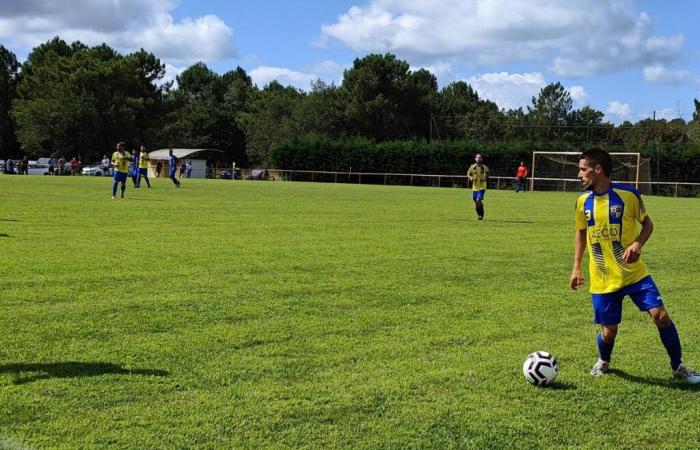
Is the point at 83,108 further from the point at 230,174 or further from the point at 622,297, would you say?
the point at 622,297

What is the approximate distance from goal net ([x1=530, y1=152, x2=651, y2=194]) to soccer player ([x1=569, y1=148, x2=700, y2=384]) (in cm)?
3977

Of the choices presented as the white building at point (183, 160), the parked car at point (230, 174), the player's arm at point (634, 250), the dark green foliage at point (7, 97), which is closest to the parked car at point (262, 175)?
the parked car at point (230, 174)

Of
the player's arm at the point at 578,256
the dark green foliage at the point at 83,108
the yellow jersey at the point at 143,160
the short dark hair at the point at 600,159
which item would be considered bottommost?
the player's arm at the point at 578,256

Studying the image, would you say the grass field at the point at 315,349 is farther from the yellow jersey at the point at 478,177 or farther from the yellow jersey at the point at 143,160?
the yellow jersey at the point at 143,160

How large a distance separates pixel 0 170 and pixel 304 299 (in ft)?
194

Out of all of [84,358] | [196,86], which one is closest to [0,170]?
[196,86]

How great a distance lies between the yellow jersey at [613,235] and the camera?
5.14m

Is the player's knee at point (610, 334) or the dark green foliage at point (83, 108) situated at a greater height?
the dark green foliage at point (83, 108)

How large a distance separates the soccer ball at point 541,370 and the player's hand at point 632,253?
918mm

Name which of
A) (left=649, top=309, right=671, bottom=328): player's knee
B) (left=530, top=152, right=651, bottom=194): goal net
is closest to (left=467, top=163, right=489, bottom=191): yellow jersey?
(left=649, top=309, right=671, bottom=328): player's knee

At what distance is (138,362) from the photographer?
5.16 m

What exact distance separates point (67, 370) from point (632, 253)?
4158 millimetres

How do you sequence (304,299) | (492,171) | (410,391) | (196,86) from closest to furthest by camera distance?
(410,391) < (304,299) < (492,171) < (196,86)

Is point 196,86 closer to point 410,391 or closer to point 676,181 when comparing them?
point 676,181
